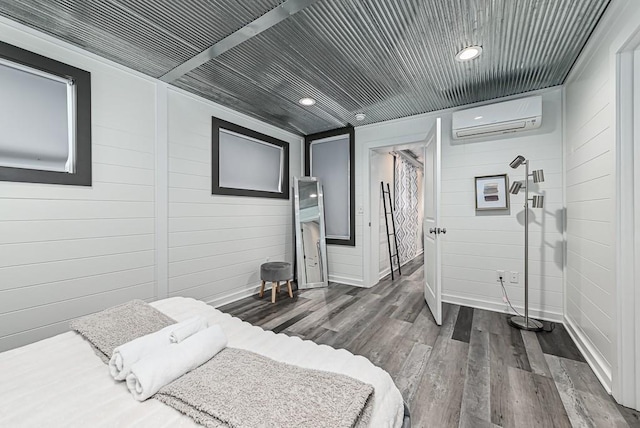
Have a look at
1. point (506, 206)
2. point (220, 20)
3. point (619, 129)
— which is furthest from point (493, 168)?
point (220, 20)

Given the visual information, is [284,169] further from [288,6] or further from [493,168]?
[493,168]

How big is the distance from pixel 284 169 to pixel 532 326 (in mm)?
3523

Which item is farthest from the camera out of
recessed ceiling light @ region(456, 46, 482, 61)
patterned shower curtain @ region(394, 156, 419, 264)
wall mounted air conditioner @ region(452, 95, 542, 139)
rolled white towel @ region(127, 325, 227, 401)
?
patterned shower curtain @ region(394, 156, 419, 264)

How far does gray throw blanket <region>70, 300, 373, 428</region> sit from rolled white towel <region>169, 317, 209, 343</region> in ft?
0.52

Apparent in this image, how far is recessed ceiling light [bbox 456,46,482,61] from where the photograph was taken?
206cm

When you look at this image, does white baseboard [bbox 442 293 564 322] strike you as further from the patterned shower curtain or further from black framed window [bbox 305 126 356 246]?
the patterned shower curtain

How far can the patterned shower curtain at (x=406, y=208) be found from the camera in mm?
5270

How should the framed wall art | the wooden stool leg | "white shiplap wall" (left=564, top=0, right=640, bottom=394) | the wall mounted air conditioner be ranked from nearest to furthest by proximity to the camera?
"white shiplap wall" (left=564, top=0, right=640, bottom=394)
the wall mounted air conditioner
the framed wall art
the wooden stool leg

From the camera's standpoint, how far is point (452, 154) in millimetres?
3232

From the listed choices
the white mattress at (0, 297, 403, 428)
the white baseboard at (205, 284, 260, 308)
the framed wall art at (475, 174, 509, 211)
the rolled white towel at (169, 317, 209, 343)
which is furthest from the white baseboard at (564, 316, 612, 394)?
the white baseboard at (205, 284, 260, 308)

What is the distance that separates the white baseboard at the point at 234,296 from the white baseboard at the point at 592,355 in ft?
10.8

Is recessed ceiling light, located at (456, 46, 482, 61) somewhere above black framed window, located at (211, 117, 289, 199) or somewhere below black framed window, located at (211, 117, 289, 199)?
above

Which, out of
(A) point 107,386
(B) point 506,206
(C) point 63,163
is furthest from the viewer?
(B) point 506,206

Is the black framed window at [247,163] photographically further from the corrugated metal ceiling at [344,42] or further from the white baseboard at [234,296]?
the white baseboard at [234,296]
